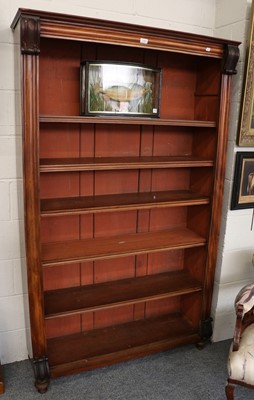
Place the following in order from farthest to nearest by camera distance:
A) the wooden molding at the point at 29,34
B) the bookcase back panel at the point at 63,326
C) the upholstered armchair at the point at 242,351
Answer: the bookcase back panel at the point at 63,326
the upholstered armchair at the point at 242,351
the wooden molding at the point at 29,34

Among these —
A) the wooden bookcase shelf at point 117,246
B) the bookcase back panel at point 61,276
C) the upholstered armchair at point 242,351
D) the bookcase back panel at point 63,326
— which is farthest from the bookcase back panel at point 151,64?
the bookcase back panel at point 63,326

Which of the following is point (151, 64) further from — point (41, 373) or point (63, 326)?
point (41, 373)

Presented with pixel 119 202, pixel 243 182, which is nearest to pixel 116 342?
pixel 119 202

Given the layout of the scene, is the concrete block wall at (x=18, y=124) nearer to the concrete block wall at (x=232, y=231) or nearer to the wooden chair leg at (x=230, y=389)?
the concrete block wall at (x=232, y=231)

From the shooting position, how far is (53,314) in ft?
6.48

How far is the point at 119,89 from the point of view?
6.18 feet

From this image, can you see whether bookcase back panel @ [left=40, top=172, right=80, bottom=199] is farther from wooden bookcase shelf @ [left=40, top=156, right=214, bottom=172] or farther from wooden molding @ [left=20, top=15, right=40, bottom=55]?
wooden molding @ [left=20, top=15, right=40, bottom=55]

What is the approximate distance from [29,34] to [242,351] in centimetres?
175

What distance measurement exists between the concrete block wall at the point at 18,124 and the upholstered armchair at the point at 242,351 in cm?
51

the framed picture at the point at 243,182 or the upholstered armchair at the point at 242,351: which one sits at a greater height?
the framed picture at the point at 243,182

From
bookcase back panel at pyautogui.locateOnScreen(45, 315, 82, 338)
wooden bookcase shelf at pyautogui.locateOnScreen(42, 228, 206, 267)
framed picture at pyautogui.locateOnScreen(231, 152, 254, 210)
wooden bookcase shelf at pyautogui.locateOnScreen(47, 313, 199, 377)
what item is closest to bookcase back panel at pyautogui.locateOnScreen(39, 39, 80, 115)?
wooden bookcase shelf at pyautogui.locateOnScreen(42, 228, 206, 267)

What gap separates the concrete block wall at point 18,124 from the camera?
183 cm

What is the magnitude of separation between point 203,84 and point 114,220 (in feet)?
3.25

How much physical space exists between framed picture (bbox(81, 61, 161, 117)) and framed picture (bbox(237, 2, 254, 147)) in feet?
1.64
